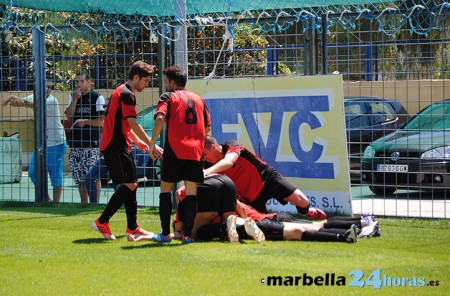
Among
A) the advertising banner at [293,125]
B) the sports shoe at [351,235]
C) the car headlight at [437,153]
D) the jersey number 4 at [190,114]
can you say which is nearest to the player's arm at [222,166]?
the jersey number 4 at [190,114]

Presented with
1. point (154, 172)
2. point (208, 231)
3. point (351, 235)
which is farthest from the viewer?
point (154, 172)

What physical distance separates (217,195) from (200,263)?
152 cm

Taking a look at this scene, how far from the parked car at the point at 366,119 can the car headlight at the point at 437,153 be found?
67cm

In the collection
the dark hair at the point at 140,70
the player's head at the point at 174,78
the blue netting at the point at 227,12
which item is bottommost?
the player's head at the point at 174,78

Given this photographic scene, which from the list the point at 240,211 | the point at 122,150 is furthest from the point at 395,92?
the point at 122,150

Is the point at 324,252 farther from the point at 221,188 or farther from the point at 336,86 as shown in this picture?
the point at 336,86

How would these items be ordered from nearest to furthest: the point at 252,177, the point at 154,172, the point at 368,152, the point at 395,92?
the point at 252,177 → the point at 395,92 → the point at 368,152 → the point at 154,172

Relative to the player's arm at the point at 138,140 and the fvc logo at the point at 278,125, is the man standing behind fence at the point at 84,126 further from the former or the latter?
the player's arm at the point at 138,140

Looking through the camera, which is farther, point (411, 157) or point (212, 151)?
point (411, 157)

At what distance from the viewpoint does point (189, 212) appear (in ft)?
29.9

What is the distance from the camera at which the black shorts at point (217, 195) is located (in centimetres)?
932

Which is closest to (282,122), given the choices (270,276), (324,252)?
(324,252)

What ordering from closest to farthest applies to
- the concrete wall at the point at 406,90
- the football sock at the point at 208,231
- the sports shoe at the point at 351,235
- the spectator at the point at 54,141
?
the sports shoe at the point at 351,235 < the football sock at the point at 208,231 < the concrete wall at the point at 406,90 < the spectator at the point at 54,141

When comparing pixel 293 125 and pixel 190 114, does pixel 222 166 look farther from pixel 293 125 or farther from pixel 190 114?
pixel 293 125
